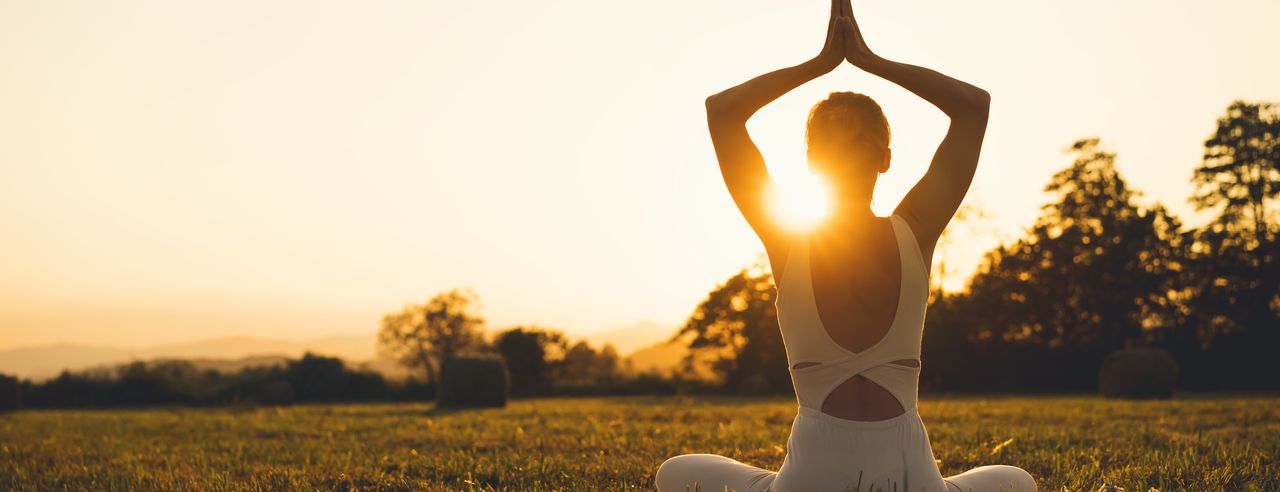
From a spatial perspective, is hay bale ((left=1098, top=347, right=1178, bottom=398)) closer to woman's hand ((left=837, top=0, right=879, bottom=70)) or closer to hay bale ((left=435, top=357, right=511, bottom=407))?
hay bale ((left=435, top=357, right=511, bottom=407))

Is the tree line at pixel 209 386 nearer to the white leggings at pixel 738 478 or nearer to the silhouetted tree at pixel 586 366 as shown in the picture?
the silhouetted tree at pixel 586 366

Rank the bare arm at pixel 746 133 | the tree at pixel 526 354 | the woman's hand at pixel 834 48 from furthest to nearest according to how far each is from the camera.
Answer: the tree at pixel 526 354 → the woman's hand at pixel 834 48 → the bare arm at pixel 746 133

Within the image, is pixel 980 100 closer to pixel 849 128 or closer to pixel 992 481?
pixel 849 128

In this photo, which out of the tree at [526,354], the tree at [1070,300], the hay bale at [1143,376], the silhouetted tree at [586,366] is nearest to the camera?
the hay bale at [1143,376]

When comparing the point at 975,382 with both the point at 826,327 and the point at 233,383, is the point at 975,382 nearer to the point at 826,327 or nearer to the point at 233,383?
the point at 233,383

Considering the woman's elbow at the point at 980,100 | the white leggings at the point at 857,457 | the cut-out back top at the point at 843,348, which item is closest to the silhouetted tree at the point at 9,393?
the white leggings at the point at 857,457

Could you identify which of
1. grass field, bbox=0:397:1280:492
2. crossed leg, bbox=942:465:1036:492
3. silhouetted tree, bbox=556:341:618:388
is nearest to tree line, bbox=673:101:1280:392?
silhouetted tree, bbox=556:341:618:388

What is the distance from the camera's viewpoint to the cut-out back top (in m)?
2.57

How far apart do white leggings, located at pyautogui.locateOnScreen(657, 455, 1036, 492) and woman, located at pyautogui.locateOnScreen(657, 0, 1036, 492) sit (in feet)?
0.63

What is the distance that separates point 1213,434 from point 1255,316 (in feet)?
98.9

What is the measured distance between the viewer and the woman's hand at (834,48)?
2781mm

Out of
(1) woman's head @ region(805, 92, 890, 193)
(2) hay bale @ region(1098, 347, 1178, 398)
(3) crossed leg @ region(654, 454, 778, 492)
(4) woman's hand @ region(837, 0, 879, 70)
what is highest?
(4) woman's hand @ region(837, 0, 879, 70)

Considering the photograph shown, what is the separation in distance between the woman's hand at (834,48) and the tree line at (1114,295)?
96.2 feet

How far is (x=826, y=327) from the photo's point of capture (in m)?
2.57
